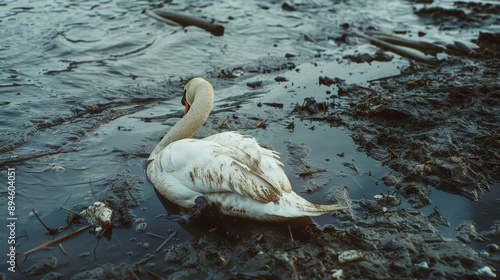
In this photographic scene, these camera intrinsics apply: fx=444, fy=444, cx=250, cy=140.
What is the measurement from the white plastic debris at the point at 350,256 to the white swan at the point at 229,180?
0.45 metres

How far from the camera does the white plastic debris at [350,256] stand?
3650 mm

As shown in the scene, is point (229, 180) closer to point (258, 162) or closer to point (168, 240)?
point (258, 162)

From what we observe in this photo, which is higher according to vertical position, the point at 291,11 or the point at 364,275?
the point at 291,11

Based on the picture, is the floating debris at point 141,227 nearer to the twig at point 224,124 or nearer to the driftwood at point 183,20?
the twig at point 224,124

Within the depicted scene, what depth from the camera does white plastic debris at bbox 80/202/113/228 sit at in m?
4.11

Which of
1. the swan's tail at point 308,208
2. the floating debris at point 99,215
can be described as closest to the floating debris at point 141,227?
the floating debris at point 99,215

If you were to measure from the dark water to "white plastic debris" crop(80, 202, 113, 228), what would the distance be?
0.15 m

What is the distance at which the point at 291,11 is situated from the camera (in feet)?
40.7

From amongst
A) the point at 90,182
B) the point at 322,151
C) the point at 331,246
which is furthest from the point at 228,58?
the point at 331,246

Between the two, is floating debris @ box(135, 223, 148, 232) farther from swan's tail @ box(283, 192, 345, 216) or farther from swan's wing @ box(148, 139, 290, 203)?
swan's tail @ box(283, 192, 345, 216)

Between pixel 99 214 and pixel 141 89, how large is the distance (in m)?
3.98

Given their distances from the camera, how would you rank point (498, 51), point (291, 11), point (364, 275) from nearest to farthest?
point (364, 275)
point (498, 51)
point (291, 11)

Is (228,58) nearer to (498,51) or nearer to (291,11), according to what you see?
(291,11)

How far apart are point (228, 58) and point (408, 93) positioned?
3.81m
